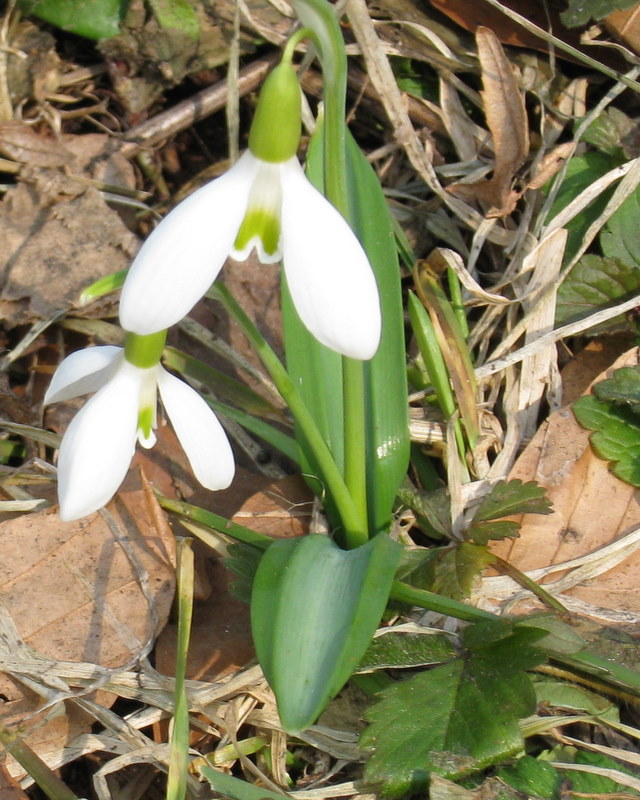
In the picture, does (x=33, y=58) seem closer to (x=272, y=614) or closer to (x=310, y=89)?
(x=310, y=89)

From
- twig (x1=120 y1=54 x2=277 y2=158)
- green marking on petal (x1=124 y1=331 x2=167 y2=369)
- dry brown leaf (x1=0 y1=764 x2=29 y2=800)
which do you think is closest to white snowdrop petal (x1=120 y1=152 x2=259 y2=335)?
green marking on petal (x1=124 y1=331 x2=167 y2=369)

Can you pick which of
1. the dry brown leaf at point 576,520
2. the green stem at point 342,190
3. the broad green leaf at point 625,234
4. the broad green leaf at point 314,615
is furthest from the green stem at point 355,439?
the broad green leaf at point 625,234

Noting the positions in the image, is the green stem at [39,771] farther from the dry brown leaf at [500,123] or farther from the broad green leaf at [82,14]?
the broad green leaf at [82,14]

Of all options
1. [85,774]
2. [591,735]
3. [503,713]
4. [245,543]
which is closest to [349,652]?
[503,713]

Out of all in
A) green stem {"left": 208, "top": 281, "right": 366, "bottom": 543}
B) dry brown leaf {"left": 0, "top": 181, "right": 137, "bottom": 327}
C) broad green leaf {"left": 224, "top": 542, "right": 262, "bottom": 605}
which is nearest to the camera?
green stem {"left": 208, "top": 281, "right": 366, "bottom": 543}

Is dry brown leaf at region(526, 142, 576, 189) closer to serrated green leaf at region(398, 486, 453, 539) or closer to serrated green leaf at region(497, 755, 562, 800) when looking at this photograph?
serrated green leaf at region(398, 486, 453, 539)
